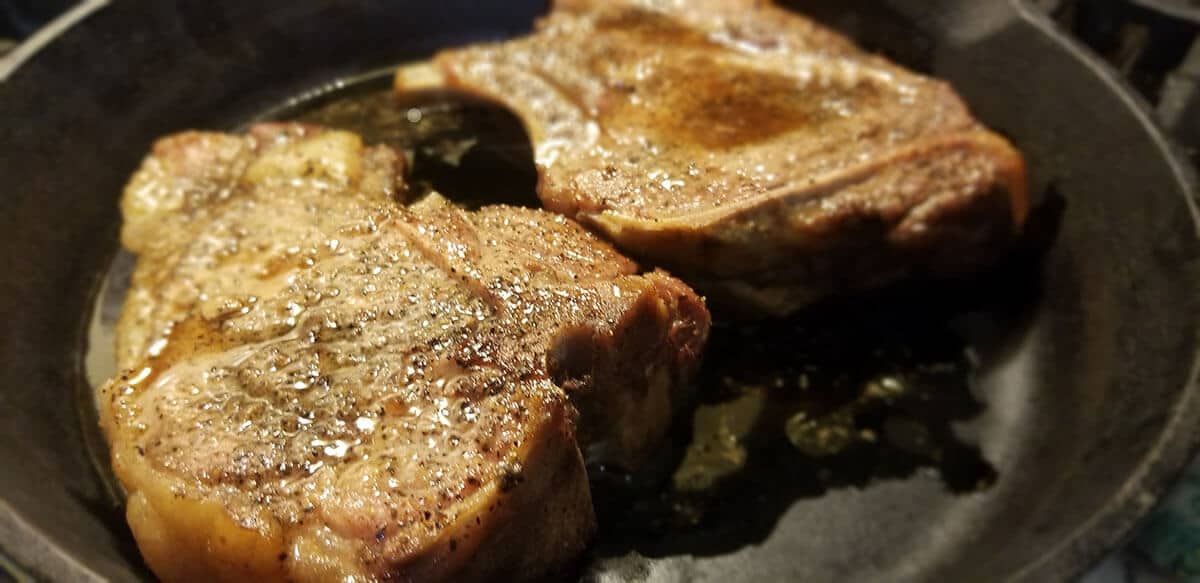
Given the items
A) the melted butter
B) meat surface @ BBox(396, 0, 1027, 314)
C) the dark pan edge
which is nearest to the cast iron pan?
the dark pan edge

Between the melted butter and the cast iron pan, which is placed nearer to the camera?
the cast iron pan

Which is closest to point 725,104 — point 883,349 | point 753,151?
point 753,151

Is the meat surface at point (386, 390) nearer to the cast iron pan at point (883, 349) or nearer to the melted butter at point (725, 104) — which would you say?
the cast iron pan at point (883, 349)

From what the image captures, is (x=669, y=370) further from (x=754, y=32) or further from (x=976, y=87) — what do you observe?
(x=976, y=87)

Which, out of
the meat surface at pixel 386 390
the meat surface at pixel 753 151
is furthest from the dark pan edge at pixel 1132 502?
the meat surface at pixel 386 390

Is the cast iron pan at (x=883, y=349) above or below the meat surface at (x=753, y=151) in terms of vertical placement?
below

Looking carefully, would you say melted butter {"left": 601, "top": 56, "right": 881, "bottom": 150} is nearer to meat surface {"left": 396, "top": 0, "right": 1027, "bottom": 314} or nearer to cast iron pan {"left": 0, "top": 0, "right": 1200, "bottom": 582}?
meat surface {"left": 396, "top": 0, "right": 1027, "bottom": 314}
